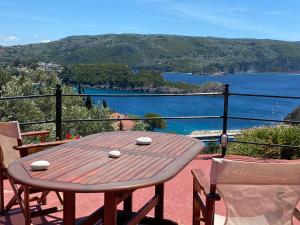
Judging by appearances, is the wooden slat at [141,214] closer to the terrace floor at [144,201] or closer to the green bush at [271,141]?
the terrace floor at [144,201]

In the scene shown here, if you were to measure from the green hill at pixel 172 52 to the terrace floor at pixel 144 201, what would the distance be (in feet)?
273

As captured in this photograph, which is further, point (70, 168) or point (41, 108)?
point (41, 108)

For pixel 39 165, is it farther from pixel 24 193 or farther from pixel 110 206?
pixel 24 193

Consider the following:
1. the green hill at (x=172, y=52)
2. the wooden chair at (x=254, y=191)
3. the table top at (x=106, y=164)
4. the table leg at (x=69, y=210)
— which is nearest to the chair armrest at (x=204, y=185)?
the wooden chair at (x=254, y=191)

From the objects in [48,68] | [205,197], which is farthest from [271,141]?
[48,68]

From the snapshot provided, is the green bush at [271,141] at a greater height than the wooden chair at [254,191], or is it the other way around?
the wooden chair at [254,191]

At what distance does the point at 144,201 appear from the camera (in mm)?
4027

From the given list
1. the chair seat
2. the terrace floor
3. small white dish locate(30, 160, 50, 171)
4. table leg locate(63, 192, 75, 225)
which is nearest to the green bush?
the terrace floor

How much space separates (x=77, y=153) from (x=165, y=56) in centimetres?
10493

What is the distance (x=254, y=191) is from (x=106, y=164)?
0.88m

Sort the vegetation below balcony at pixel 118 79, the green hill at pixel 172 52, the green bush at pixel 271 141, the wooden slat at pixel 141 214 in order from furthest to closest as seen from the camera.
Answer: the green hill at pixel 172 52, the vegetation below balcony at pixel 118 79, the green bush at pixel 271 141, the wooden slat at pixel 141 214

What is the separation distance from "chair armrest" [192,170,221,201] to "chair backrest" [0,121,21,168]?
5.24ft

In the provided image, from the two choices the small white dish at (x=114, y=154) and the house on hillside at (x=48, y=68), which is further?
the house on hillside at (x=48, y=68)

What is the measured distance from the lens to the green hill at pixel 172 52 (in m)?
94.3
